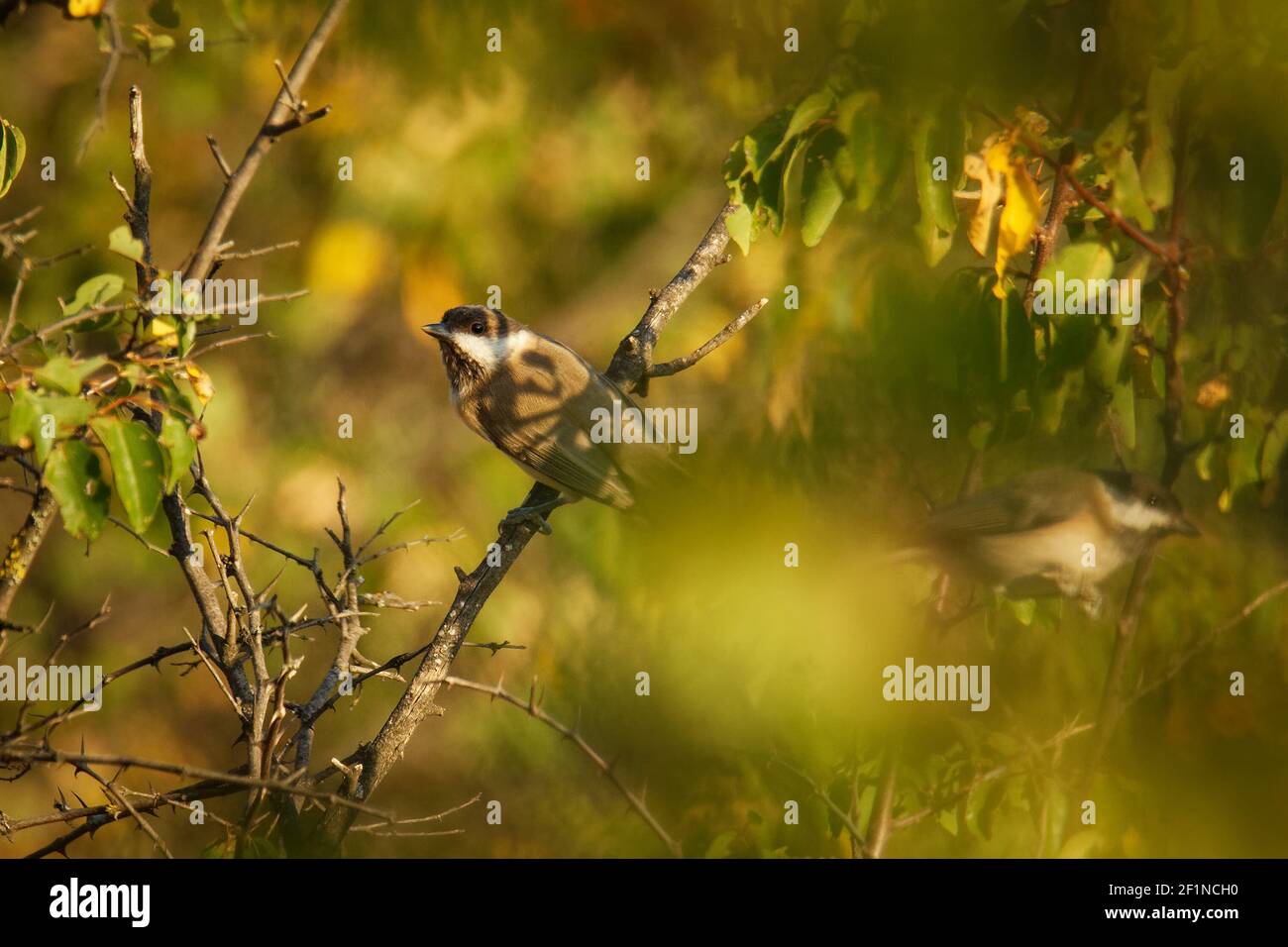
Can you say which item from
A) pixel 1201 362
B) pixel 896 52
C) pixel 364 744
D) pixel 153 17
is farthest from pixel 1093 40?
pixel 364 744

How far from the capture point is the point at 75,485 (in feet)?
5.46

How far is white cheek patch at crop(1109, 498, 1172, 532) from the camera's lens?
8.18 feet

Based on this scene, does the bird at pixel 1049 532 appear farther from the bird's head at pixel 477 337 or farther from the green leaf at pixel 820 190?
the bird's head at pixel 477 337

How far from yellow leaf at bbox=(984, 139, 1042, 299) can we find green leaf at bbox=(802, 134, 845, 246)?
258mm

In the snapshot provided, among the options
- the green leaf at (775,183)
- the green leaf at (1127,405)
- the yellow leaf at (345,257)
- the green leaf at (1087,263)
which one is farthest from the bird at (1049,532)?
the yellow leaf at (345,257)

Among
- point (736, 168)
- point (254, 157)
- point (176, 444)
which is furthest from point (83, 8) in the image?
point (736, 168)

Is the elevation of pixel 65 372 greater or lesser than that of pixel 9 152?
lesser

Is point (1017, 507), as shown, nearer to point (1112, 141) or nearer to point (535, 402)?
point (1112, 141)

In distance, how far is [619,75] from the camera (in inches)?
217

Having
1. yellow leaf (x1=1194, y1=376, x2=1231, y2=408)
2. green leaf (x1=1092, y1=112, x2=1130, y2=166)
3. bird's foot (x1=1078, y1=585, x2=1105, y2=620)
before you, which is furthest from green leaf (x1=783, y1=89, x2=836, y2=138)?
bird's foot (x1=1078, y1=585, x2=1105, y2=620)

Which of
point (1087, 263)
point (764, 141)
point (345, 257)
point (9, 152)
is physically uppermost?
point (345, 257)

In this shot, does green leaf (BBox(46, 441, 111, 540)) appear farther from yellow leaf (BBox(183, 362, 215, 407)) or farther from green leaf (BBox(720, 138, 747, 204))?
green leaf (BBox(720, 138, 747, 204))

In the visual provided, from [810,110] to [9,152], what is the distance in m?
1.37

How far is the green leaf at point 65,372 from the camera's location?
158 cm
